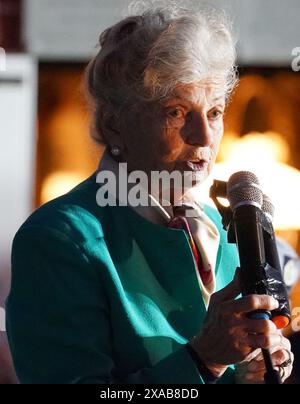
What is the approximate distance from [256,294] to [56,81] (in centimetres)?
258

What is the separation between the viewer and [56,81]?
369 centimetres

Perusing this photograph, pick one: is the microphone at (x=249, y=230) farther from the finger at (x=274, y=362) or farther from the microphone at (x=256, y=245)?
the finger at (x=274, y=362)

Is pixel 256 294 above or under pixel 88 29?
under

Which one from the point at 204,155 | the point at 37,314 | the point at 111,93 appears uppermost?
the point at 111,93

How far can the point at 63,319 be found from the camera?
1.34 m

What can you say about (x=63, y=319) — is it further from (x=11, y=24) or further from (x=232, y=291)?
(x=11, y=24)

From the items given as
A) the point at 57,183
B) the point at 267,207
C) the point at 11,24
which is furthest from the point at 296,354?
the point at 11,24

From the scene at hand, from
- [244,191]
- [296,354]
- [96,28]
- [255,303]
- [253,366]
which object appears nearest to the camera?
[255,303]

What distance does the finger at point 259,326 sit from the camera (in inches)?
48.2

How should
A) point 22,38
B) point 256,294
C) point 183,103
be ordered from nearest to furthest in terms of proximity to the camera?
1. point 256,294
2. point 183,103
3. point 22,38

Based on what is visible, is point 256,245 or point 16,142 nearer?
point 256,245

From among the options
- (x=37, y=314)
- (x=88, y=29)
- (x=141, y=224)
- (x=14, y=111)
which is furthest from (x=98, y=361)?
(x=88, y=29)

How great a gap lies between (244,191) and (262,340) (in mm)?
219

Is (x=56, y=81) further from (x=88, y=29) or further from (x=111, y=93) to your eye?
(x=111, y=93)
